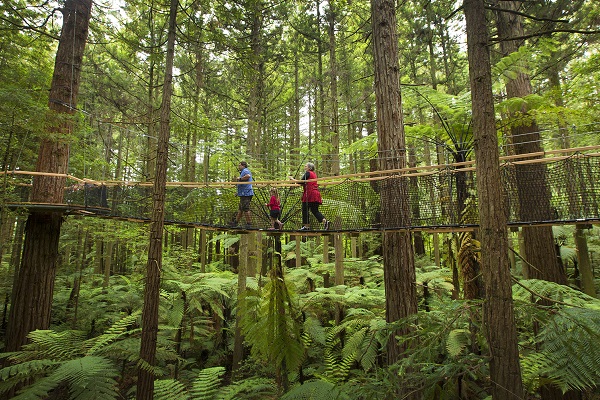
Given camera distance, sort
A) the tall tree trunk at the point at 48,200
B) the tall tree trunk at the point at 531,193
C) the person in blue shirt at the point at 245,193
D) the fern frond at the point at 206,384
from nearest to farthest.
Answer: the tall tree trunk at the point at 531,193 < the fern frond at the point at 206,384 < the tall tree trunk at the point at 48,200 < the person in blue shirt at the point at 245,193

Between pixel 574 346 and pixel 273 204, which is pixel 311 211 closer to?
pixel 273 204

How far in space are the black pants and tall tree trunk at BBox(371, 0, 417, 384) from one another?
48.0 inches

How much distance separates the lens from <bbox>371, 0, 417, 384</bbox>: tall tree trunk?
3439 millimetres

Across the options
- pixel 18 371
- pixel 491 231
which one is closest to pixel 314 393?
pixel 491 231

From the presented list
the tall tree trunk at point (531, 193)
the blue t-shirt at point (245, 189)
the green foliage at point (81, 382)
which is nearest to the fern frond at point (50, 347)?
the green foliage at point (81, 382)

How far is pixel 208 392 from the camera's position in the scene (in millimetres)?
3582

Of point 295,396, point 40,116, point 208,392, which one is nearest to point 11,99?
point 40,116

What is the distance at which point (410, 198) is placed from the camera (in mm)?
3840

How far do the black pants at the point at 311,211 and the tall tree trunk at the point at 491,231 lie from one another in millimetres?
2978

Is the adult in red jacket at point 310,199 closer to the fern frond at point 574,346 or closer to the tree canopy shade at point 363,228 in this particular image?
the tree canopy shade at point 363,228

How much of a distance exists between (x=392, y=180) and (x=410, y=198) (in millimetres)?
337

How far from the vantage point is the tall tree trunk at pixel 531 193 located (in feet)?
11.5

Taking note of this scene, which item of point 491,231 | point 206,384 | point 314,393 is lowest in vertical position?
point 206,384

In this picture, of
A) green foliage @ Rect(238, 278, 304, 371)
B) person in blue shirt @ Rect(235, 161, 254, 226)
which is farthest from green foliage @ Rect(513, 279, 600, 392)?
person in blue shirt @ Rect(235, 161, 254, 226)
